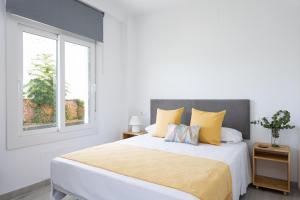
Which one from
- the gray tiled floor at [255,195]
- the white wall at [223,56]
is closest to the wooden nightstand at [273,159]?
the gray tiled floor at [255,195]

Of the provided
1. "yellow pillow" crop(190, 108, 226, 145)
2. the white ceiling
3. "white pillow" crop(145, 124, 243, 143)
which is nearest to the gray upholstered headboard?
"white pillow" crop(145, 124, 243, 143)

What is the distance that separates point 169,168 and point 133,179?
35 centimetres

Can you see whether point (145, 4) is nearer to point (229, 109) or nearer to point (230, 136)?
point (229, 109)

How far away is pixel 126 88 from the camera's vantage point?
159 inches

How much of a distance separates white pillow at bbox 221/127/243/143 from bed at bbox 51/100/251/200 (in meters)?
0.10

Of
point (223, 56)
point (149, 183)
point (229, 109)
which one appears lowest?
point (149, 183)

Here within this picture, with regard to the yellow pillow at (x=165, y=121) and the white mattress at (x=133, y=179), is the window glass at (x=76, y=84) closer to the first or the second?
the white mattress at (x=133, y=179)

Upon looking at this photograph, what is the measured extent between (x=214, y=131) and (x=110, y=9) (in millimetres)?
2560

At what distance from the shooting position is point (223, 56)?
3119mm

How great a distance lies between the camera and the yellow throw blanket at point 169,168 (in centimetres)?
146

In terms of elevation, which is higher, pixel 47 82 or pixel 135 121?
pixel 47 82

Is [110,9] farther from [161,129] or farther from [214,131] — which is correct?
[214,131]

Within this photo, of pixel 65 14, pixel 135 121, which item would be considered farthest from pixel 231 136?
pixel 65 14

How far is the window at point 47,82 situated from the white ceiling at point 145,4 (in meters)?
0.88
